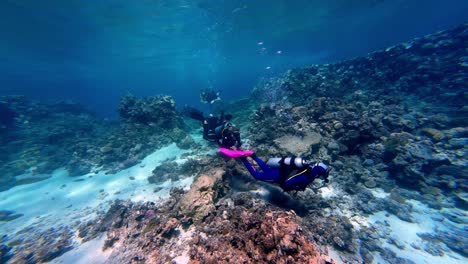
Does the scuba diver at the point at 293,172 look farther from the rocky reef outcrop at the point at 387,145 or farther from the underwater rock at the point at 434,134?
the underwater rock at the point at 434,134

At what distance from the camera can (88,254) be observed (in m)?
5.78

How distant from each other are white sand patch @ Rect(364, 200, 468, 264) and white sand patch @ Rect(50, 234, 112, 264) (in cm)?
699

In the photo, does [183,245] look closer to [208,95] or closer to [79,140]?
[208,95]

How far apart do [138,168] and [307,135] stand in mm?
9268

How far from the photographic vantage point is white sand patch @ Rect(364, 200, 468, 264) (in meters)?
5.04

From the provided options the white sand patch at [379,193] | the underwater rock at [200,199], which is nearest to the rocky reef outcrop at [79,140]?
the underwater rock at [200,199]

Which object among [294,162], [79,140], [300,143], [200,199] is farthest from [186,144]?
[79,140]

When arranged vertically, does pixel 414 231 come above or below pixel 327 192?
below

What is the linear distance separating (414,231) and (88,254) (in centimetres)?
926

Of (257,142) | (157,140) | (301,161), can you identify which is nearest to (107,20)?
(157,140)

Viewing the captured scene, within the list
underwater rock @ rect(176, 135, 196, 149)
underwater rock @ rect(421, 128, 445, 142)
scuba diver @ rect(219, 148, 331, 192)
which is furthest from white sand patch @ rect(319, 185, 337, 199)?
underwater rock @ rect(176, 135, 196, 149)

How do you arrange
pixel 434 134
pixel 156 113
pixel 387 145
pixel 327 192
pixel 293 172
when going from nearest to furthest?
pixel 293 172, pixel 327 192, pixel 387 145, pixel 434 134, pixel 156 113

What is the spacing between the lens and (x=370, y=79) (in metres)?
16.0

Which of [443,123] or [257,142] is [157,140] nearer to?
[257,142]
